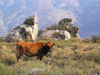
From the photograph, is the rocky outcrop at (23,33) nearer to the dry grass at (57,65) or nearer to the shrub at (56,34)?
the shrub at (56,34)

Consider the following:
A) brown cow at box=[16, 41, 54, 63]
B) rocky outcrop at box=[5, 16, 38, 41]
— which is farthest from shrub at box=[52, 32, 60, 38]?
brown cow at box=[16, 41, 54, 63]

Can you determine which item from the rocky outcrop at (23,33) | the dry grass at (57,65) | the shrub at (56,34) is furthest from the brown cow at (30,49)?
the shrub at (56,34)

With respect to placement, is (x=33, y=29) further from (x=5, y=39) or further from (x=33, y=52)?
(x=33, y=52)

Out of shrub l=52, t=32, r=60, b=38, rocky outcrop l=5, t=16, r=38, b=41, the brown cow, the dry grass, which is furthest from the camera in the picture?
shrub l=52, t=32, r=60, b=38

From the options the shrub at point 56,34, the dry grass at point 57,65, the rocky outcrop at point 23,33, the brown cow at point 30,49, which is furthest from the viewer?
the shrub at point 56,34

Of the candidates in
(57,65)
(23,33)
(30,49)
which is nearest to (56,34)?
(23,33)

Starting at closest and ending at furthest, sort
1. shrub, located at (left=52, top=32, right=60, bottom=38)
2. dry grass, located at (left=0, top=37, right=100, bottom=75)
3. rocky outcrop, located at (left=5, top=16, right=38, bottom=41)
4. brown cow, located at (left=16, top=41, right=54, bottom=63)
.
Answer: dry grass, located at (left=0, top=37, right=100, bottom=75) → brown cow, located at (left=16, top=41, right=54, bottom=63) → rocky outcrop, located at (left=5, top=16, right=38, bottom=41) → shrub, located at (left=52, top=32, right=60, bottom=38)

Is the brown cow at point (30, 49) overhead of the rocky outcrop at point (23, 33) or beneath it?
beneath

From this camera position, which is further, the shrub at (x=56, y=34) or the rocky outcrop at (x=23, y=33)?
the shrub at (x=56, y=34)

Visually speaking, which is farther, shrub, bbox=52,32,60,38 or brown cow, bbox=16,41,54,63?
shrub, bbox=52,32,60,38

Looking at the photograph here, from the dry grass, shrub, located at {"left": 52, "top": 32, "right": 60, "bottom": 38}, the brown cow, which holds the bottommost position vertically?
the dry grass

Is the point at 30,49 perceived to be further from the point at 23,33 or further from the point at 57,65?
the point at 23,33

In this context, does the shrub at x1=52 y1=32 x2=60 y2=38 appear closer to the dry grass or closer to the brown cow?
the dry grass

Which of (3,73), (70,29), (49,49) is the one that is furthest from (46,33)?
(3,73)
